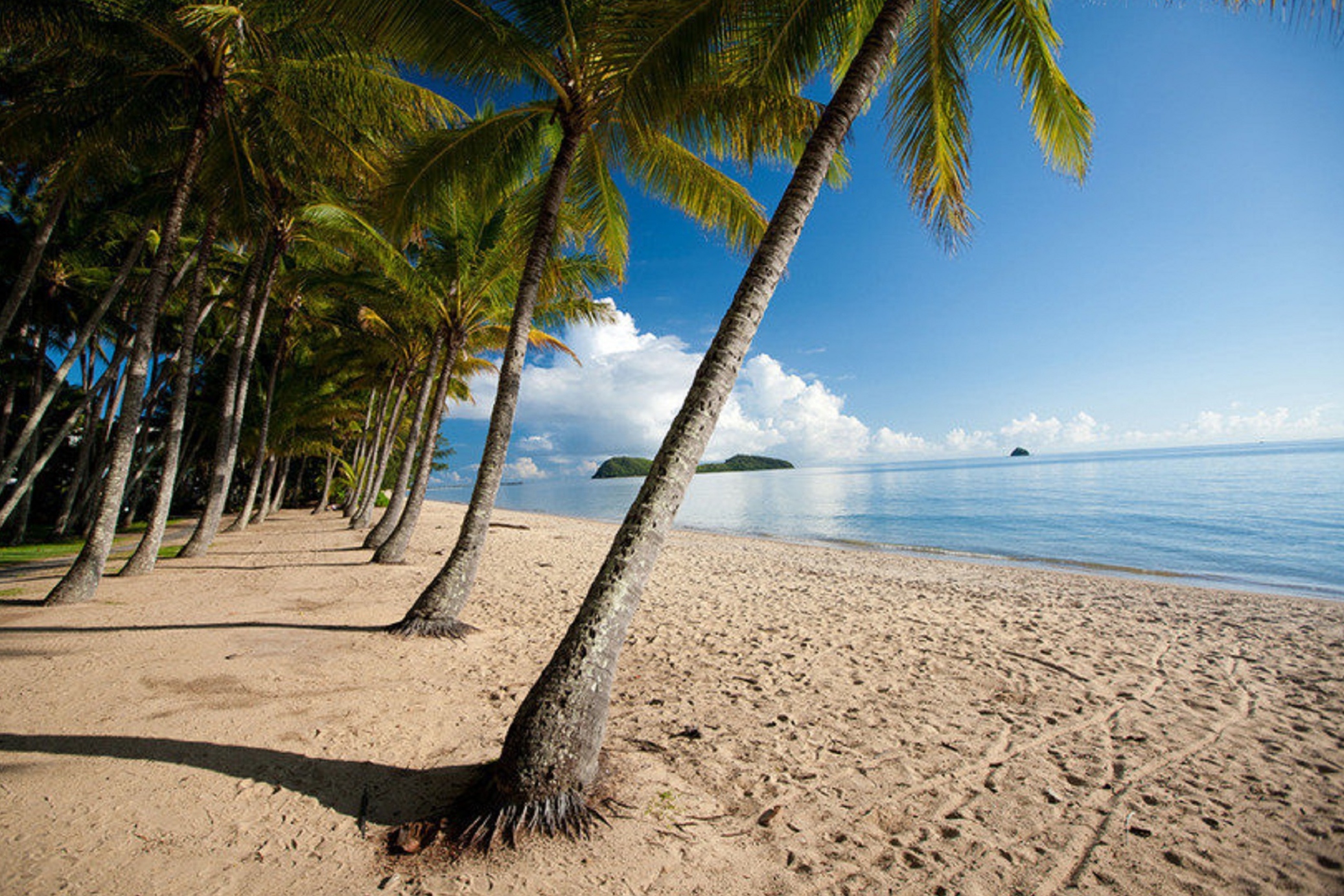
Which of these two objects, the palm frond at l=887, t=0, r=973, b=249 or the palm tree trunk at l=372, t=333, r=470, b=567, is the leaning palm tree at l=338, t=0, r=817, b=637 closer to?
the palm frond at l=887, t=0, r=973, b=249

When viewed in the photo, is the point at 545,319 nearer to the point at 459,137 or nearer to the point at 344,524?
the point at 459,137

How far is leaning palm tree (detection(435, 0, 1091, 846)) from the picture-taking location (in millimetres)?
2584

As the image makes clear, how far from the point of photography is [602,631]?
2.73m

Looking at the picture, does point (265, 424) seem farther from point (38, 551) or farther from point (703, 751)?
point (703, 751)

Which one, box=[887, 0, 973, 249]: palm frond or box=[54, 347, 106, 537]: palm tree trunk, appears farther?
box=[54, 347, 106, 537]: palm tree trunk

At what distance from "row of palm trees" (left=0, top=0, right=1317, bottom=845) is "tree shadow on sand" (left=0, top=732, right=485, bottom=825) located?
0.48m

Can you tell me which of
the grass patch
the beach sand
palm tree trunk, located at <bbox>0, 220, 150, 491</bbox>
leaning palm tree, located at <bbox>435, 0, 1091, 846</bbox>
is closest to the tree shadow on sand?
the beach sand

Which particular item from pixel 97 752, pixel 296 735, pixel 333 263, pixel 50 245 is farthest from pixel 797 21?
pixel 50 245

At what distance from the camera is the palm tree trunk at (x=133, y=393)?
254 inches

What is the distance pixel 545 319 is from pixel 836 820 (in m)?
9.76

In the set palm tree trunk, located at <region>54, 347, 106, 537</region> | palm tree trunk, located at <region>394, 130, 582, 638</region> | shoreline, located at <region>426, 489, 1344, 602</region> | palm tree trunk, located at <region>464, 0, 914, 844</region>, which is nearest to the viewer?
palm tree trunk, located at <region>464, 0, 914, 844</region>

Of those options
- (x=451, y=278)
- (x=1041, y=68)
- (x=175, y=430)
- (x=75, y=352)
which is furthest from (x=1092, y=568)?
(x=75, y=352)

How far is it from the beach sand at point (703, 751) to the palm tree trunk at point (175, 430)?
1.44 meters

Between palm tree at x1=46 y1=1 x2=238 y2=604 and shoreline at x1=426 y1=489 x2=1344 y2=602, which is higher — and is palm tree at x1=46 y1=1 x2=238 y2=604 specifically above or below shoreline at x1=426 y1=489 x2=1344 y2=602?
above
